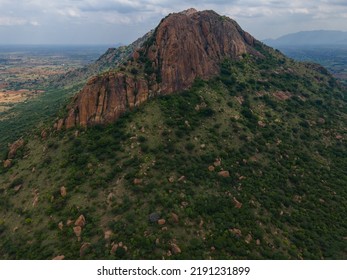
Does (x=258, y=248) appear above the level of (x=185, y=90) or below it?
below

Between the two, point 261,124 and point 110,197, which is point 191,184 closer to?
point 110,197

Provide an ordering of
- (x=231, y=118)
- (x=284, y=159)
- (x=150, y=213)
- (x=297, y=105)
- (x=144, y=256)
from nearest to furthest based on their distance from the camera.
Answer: (x=144, y=256) < (x=150, y=213) < (x=284, y=159) < (x=231, y=118) < (x=297, y=105)

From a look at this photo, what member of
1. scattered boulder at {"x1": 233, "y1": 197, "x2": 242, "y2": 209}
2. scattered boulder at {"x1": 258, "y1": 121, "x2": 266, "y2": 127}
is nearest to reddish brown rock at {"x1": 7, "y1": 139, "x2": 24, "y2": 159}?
scattered boulder at {"x1": 233, "y1": 197, "x2": 242, "y2": 209}

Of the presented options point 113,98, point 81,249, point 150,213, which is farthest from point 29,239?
point 113,98

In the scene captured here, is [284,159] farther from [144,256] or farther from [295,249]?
[144,256]

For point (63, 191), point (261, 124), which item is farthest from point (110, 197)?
point (261, 124)

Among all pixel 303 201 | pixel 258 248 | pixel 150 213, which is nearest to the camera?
pixel 258 248

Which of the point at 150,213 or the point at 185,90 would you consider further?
the point at 185,90
